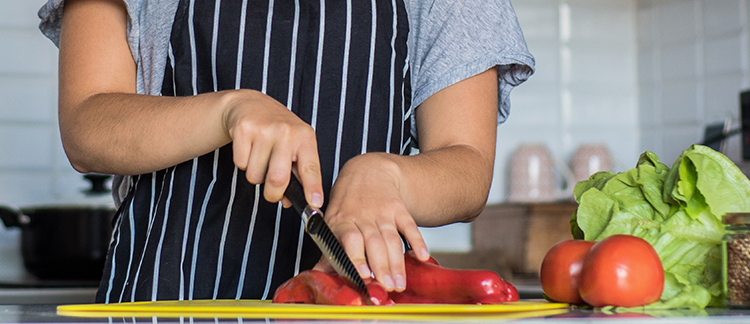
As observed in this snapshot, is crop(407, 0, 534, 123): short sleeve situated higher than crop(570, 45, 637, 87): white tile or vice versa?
crop(570, 45, 637, 87): white tile

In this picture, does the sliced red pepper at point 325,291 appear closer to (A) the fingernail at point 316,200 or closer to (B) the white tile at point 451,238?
(A) the fingernail at point 316,200

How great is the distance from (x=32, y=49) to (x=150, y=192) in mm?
1414

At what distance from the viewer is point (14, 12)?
6.54 ft

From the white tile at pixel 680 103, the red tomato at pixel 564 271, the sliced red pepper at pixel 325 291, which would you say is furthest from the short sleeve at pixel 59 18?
the white tile at pixel 680 103

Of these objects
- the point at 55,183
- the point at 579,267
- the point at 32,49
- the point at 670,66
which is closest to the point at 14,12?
the point at 32,49

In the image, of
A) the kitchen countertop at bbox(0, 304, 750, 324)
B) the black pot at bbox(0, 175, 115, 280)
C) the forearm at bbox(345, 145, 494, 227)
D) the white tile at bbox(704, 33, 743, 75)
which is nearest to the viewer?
the kitchen countertop at bbox(0, 304, 750, 324)

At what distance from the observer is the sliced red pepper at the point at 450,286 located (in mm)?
567

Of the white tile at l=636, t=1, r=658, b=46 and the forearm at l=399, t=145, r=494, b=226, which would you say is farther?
the white tile at l=636, t=1, r=658, b=46

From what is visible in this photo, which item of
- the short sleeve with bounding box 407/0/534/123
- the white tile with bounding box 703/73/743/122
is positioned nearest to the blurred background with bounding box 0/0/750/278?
the white tile with bounding box 703/73/743/122

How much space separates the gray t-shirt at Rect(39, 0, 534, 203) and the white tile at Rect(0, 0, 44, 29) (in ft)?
4.08

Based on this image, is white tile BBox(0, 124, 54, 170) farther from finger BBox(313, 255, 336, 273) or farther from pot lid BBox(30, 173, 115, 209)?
finger BBox(313, 255, 336, 273)

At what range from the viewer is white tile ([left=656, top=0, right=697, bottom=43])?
2588 mm

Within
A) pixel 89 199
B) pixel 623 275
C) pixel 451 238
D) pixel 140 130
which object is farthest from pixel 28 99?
pixel 623 275

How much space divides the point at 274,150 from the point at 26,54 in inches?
67.2
